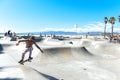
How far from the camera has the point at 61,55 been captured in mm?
18156

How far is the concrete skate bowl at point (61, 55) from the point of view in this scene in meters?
16.8

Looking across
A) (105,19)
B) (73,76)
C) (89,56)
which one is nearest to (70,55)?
(89,56)

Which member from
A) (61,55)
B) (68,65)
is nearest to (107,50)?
(61,55)

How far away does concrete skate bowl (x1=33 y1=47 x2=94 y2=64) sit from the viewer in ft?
55.2

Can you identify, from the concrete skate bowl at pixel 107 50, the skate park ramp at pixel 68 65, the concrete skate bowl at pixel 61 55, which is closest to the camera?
the skate park ramp at pixel 68 65

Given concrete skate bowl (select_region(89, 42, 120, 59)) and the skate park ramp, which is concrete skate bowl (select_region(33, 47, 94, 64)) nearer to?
the skate park ramp

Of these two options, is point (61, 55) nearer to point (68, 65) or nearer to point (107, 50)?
point (68, 65)

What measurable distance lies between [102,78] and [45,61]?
623 centimetres

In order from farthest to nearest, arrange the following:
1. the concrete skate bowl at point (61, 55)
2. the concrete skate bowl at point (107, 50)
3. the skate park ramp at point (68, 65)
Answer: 1. the concrete skate bowl at point (107, 50)
2. the concrete skate bowl at point (61, 55)
3. the skate park ramp at point (68, 65)

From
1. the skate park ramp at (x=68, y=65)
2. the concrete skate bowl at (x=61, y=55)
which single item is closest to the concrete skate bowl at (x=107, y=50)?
the skate park ramp at (x=68, y=65)

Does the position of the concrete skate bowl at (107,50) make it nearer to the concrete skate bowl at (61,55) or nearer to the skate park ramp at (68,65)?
the skate park ramp at (68,65)

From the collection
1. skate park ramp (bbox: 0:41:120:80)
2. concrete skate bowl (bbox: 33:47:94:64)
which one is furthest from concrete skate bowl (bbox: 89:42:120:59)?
concrete skate bowl (bbox: 33:47:94:64)

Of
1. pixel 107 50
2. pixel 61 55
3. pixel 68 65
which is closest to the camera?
pixel 68 65

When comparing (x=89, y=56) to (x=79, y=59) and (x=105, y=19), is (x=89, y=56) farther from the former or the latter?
(x=105, y=19)
